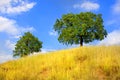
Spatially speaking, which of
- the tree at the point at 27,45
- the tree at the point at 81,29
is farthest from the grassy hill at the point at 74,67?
the tree at the point at 27,45

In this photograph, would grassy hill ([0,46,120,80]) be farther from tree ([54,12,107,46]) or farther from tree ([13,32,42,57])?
tree ([13,32,42,57])

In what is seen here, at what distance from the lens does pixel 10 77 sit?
14820 millimetres

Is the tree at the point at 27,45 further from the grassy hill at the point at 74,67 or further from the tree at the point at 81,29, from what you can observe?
the grassy hill at the point at 74,67

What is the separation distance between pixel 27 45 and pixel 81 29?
1286 cm

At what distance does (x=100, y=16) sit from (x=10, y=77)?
43.1 m

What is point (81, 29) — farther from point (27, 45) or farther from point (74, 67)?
point (74, 67)

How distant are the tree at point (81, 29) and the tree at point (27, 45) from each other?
20.5 feet

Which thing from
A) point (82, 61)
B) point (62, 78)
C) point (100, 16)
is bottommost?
point (62, 78)

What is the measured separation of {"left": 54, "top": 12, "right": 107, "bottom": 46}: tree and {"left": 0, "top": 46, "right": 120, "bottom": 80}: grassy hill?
34.6m

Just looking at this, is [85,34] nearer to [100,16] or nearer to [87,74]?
[100,16]

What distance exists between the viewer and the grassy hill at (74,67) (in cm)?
1406

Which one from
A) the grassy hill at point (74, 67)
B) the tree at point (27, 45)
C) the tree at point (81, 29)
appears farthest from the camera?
the tree at point (27, 45)

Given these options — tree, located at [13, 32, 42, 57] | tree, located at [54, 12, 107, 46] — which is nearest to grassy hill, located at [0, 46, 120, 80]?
tree, located at [54, 12, 107, 46]

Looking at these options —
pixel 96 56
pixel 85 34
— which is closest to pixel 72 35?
pixel 85 34
